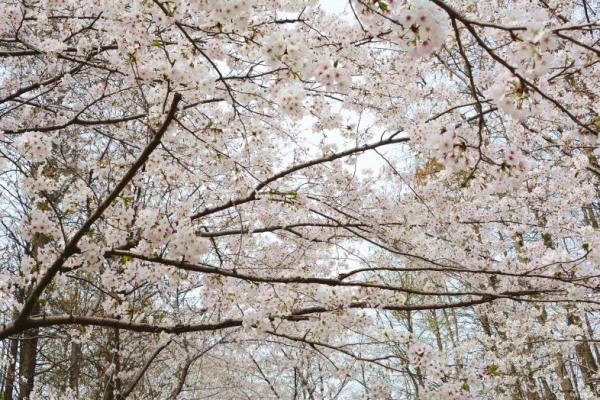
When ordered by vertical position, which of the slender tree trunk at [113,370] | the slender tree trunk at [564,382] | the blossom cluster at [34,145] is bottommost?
the slender tree trunk at [564,382]

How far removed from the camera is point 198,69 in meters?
2.66

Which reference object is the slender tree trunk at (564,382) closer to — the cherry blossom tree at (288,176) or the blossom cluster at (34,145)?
the cherry blossom tree at (288,176)

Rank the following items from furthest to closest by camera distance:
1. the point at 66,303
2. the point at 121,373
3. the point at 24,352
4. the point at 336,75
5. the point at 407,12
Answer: the point at 24,352 < the point at 66,303 < the point at 121,373 < the point at 336,75 < the point at 407,12

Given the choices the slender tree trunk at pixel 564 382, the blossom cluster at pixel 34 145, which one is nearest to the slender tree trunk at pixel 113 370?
the blossom cluster at pixel 34 145

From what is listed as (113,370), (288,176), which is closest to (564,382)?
(288,176)

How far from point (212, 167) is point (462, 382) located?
2.77m

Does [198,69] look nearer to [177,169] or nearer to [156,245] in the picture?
[156,245]

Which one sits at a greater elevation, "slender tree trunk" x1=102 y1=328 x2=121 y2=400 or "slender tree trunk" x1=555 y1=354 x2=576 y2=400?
"slender tree trunk" x1=102 y1=328 x2=121 y2=400

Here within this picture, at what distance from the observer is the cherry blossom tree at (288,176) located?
7.89 ft

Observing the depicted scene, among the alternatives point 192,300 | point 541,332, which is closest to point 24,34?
point 192,300

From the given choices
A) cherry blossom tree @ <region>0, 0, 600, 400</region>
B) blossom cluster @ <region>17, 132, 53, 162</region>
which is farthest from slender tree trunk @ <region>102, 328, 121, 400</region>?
blossom cluster @ <region>17, 132, 53, 162</region>

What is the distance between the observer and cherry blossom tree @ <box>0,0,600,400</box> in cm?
240

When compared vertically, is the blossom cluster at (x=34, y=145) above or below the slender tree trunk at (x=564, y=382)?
above

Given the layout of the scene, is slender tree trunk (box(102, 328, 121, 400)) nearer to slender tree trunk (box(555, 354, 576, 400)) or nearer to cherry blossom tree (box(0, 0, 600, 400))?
cherry blossom tree (box(0, 0, 600, 400))
